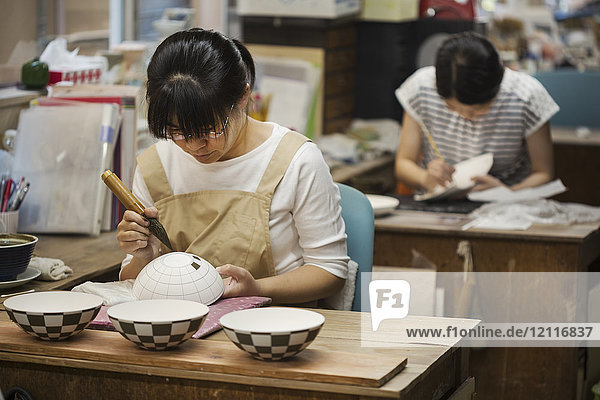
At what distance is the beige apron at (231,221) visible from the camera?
81.7 inches

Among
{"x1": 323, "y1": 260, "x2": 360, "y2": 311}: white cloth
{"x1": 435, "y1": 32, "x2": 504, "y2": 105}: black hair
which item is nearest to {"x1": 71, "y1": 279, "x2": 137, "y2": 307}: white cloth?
{"x1": 323, "y1": 260, "x2": 360, "y2": 311}: white cloth

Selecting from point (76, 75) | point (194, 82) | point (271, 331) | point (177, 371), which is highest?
point (194, 82)

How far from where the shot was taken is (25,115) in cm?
270

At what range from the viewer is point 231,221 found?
2.09 m

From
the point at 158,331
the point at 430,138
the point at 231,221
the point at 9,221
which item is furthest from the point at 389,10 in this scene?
the point at 158,331

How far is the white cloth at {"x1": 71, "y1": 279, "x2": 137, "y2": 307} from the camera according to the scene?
74.8 inches

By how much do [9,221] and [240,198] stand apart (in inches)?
28.4

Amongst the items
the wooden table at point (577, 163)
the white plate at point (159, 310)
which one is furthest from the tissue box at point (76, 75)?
the wooden table at point (577, 163)

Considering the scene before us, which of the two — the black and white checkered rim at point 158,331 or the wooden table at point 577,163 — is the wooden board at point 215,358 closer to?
the black and white checkered rim at point 158,331

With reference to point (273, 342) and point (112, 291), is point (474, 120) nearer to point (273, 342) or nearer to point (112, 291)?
point (112, 291)

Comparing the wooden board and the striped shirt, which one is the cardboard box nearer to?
the striped shirt

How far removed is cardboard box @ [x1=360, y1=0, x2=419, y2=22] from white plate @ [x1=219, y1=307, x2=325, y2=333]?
341 cm

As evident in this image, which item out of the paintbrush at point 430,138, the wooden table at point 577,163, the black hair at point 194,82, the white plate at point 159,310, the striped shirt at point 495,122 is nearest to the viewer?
the white plate at point 159,310

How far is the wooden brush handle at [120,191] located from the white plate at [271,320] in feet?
1.51
